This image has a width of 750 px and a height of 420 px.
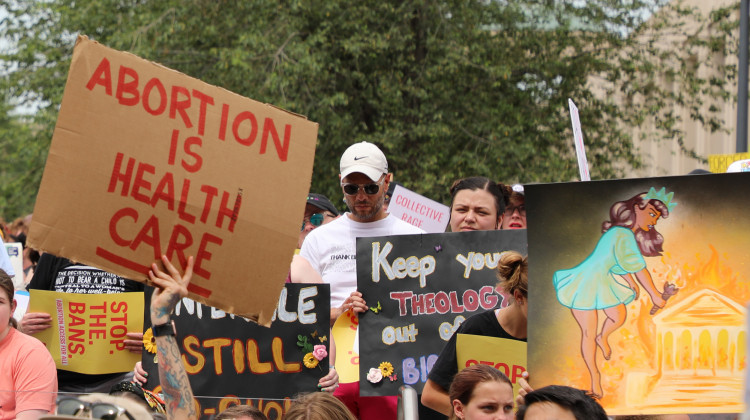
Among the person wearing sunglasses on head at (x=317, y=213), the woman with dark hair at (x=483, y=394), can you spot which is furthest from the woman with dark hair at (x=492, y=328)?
the person wearing sunglasses on head at (x=317, y=213)

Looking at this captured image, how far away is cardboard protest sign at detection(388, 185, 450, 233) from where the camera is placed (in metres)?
8.77

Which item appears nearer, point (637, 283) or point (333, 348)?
point (637, 283)

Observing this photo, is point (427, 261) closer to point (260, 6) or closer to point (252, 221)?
point (252, 221)

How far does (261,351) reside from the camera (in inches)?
205

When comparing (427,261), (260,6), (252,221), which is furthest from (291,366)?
(260,6)

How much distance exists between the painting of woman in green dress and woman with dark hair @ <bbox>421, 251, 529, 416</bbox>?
0.62m

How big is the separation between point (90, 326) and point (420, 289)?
1.68m

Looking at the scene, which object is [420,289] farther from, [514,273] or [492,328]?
[514,273]

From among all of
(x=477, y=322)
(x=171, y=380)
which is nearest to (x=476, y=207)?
(x=477, y=322)

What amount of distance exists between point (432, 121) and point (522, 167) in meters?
1.71

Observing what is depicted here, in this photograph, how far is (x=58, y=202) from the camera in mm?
3975

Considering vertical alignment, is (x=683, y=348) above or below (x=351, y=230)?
below

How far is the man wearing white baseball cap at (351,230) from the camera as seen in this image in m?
5.60

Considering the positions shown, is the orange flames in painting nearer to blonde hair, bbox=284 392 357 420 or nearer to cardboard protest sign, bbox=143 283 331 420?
blonde hair, bbox=284 392 357 420
